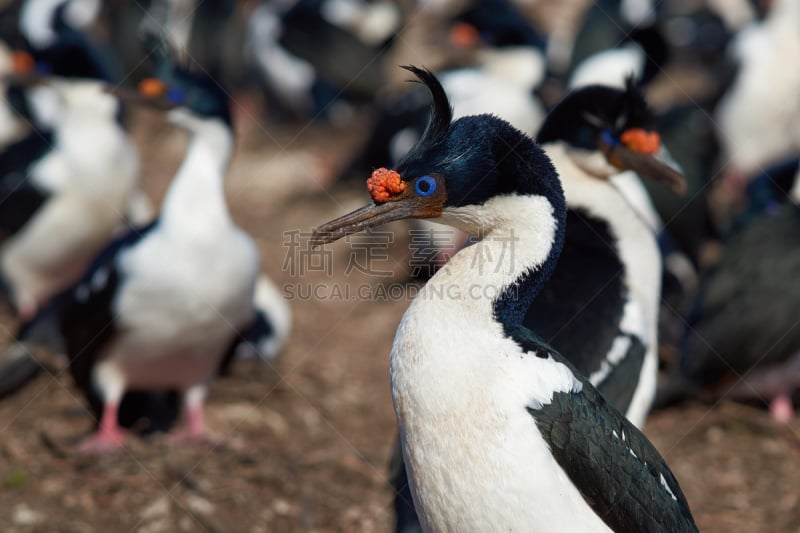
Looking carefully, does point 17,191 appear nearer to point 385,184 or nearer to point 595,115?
point 595,115

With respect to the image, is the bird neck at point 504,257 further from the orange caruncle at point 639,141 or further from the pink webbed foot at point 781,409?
the pink webbed foot at point 781,409

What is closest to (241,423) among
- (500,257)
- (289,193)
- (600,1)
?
(500,257)

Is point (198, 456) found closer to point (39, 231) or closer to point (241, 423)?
point (241, 423)

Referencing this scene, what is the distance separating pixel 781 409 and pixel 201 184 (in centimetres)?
384

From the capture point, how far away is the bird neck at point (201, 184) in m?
6.19

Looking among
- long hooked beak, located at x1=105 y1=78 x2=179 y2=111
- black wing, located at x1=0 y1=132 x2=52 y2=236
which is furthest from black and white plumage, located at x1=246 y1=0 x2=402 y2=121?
long hooked beak, located at x1=105 y1=78 x2=179 y2=111

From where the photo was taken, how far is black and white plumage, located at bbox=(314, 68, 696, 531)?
3320 millimetres

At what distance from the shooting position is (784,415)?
6.81 m

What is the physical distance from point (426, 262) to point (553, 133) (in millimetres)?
3394

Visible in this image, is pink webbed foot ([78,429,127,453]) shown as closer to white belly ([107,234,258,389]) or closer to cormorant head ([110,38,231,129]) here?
white belly ([107,234,258,389])

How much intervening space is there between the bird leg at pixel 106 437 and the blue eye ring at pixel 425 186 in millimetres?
3419

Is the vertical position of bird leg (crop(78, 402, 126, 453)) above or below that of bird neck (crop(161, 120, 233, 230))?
below

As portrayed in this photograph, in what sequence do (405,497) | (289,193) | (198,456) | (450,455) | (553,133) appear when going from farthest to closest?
(289,193), (198,456), (553,133), (405,497), (450,455)

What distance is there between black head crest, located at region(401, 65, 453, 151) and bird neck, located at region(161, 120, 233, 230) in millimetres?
2911
